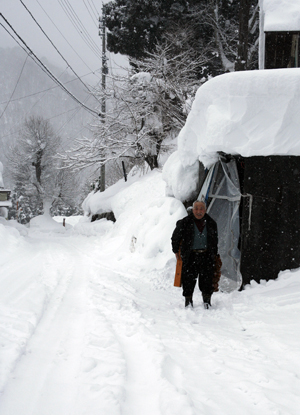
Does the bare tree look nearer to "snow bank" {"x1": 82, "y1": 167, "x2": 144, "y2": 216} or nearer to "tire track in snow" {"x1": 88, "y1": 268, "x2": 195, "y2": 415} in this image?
"snow bank" {"x1": 82, "y1": 167, "x2": 144, "y2": 216}

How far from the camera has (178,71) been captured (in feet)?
52.8

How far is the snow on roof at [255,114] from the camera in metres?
5.80

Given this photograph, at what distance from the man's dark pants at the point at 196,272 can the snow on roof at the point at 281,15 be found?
26.3 ft

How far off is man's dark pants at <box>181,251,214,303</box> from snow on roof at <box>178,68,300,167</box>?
212 cm

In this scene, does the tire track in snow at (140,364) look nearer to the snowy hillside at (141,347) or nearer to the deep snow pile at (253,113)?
the snowy hillside at (141,347)

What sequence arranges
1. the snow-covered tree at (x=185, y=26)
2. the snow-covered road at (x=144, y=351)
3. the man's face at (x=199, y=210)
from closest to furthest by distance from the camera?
the snow-covered road at (x=144, y=351) → the man's face at (x=199, y=210) → the snow-covered tree at (x=185, y=26)

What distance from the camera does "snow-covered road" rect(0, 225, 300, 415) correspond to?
2.31 m

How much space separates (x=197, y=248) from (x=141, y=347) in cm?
224

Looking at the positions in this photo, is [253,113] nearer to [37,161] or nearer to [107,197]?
[107,197]

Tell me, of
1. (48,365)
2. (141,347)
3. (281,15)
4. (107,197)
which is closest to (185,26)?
(281,15)

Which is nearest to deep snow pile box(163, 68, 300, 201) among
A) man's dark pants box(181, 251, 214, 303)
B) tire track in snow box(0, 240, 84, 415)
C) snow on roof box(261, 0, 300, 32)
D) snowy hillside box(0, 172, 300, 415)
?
man's dark pants box(181, 251, 214, 303)

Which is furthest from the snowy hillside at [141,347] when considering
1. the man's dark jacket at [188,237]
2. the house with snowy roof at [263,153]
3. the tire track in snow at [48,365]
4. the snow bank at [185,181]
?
the snow bank at [185,181]

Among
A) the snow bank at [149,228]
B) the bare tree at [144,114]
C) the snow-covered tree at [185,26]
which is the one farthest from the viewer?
the snow-covered tree at [185,26]

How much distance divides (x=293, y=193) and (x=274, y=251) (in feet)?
3.66
